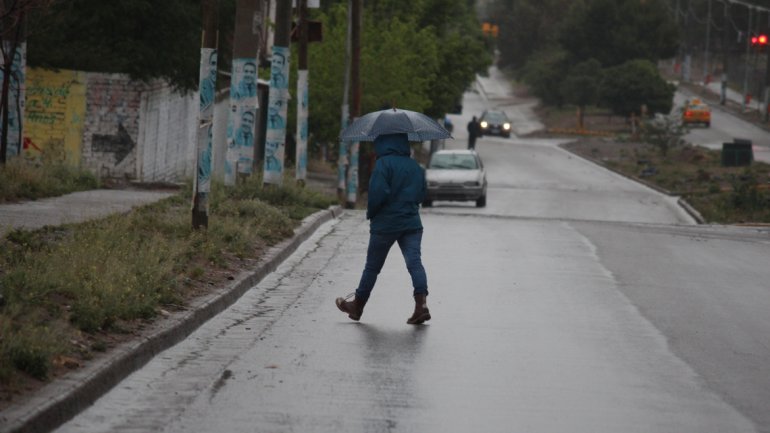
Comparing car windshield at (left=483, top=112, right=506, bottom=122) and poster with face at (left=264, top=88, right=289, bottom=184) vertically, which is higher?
car windshield at (left=483, top=112, right=506, bottom=122)

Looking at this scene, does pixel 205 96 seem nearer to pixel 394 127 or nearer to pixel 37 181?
pixel 394 127

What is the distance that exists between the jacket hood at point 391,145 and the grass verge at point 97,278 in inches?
84.0

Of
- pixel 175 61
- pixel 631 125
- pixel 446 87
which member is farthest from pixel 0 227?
pixel 631 125

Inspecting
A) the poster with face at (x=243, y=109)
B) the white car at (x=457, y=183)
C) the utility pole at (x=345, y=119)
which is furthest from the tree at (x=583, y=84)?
the poster with face at (x=243, y=109)

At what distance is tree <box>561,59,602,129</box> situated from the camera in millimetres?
100812

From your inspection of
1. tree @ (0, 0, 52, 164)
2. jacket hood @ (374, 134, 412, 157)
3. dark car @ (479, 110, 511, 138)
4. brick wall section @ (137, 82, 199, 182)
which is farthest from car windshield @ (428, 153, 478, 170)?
dark car @ (479, 110, 511, 138)

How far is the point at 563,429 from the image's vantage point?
27.6 ft

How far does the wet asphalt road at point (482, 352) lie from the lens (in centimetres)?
863

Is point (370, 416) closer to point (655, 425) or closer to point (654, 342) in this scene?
point (655, 425)

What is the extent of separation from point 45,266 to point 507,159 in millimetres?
58599

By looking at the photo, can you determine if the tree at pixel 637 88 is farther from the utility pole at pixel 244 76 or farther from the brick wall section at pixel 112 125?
the utility pole at pixel 244 76

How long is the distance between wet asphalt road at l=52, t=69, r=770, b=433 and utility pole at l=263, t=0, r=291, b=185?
212 inches

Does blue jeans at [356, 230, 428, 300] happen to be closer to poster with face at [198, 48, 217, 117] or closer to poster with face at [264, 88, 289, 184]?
poster with face at [198, 48, 217, 117]

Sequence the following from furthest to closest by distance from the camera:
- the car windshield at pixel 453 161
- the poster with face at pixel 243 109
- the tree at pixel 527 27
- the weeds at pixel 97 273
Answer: the tree at pixel 527 27 < the car windshield at pixel 453 161 < the poster with face at pixel 243 109 < the weeds at pixel 97 273
